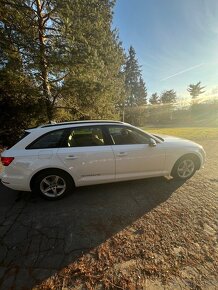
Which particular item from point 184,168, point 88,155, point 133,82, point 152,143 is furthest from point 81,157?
point 133,82

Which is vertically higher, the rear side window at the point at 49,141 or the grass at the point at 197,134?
the rear side window at the point at 49,141

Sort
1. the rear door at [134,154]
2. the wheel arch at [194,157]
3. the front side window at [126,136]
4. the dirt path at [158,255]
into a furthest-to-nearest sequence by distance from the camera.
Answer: the wheel arch at [194,157] → the front side window at [126,136] → the rear door at [134,154] → the dirt path at [158,255]

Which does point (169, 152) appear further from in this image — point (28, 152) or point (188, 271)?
point (28, 152)

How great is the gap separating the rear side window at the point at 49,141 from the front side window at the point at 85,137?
189 millimetres

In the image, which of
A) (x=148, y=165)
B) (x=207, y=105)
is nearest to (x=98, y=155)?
(x=148, y=165)

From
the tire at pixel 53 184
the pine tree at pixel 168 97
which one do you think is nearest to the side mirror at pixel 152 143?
the tire at pixel 53 184

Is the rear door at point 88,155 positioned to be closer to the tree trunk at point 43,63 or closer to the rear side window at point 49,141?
the rear side window at point 49,141

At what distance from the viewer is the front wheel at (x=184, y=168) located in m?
4.76

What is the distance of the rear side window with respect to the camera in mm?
3842

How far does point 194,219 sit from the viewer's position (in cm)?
329

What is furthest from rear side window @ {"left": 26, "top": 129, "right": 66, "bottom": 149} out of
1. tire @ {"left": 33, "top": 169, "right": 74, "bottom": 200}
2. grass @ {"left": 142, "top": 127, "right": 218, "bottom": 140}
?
grass @ {"left": 142, "top": 127, "right": 218, "bottom": 140}

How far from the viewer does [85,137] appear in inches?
167

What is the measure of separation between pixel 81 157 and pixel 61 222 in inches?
50.7

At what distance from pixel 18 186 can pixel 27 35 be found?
7.95 m
